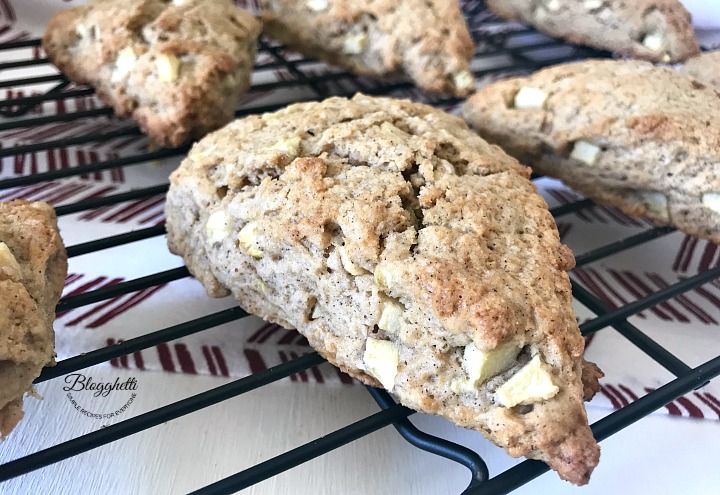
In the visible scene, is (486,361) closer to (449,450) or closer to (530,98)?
(449,450)

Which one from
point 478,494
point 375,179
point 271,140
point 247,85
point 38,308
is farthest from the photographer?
point 247,85

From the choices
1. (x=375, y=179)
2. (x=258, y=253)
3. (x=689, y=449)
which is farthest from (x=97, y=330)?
(x=689, y=449)

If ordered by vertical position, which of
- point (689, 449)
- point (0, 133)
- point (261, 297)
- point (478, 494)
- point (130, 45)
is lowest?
point (689, 449)

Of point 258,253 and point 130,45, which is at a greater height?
point 130,45

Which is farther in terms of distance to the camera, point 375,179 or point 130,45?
point 130,45

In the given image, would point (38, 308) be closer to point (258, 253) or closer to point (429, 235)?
point (258, 253)

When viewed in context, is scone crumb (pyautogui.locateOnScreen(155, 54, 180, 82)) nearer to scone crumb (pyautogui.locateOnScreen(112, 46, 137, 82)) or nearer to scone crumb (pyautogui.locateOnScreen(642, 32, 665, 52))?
scone crumb (pyautogui.locateOnScreen(112, 46, 137, 82))
